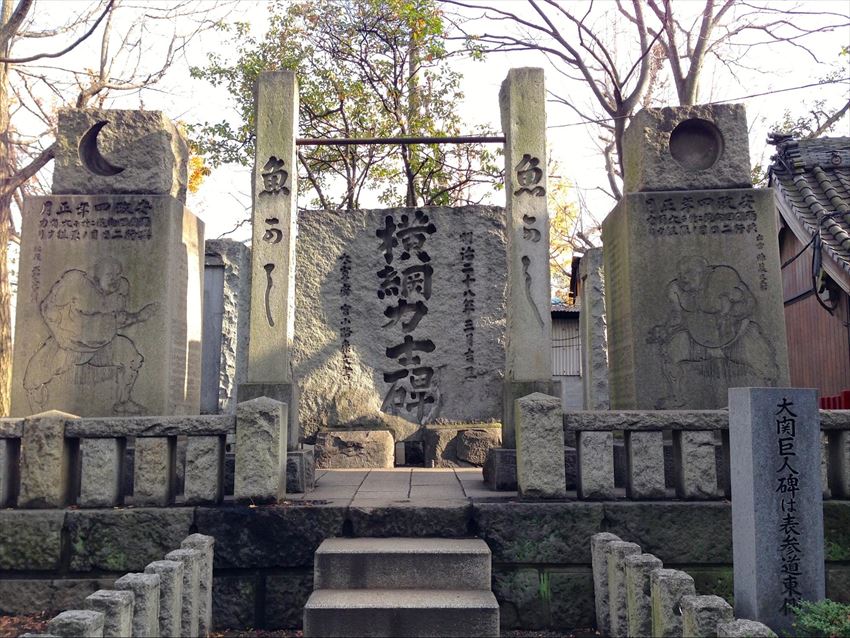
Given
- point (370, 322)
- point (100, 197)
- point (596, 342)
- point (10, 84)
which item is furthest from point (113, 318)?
point (10, 84)

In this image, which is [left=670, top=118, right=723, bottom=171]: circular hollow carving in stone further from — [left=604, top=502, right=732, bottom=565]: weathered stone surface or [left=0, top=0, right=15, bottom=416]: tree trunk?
[left=0, top=0, right=15, bottom=416]: tree trunk

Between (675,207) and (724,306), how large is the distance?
0.96m

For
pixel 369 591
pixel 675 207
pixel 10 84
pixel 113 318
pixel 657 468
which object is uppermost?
pixel 10 84

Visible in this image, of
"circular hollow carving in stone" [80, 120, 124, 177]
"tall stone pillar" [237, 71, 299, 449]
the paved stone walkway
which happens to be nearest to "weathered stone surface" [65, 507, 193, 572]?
the paved stone walkway

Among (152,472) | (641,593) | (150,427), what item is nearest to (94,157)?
(150,427)

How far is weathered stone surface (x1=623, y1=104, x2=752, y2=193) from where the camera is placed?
21.0 feet

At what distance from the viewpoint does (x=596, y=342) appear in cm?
1078

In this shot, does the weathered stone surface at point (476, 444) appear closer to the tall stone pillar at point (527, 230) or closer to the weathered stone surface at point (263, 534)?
the tall stone pillar at point (527, 230)

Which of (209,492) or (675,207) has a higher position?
(675,207)

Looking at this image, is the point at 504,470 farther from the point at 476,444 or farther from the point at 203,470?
the point at 476,444

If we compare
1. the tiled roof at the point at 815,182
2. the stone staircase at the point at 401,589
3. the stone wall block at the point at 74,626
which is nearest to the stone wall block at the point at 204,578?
the stone staircase at the point at 401,589

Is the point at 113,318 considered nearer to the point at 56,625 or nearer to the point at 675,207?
the point at 56,625

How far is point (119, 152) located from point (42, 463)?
2.88 meters

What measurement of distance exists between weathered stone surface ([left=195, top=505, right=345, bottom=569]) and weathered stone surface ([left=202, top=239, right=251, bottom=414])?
6584 millimetres
